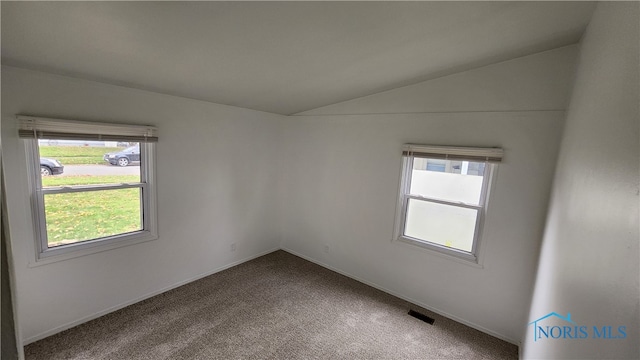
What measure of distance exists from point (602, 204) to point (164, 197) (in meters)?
3.32

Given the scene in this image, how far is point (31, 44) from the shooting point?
5.08 ft

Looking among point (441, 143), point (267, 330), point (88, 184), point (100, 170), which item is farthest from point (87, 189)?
point (441, 143)

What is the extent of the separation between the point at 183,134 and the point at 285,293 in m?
2.17

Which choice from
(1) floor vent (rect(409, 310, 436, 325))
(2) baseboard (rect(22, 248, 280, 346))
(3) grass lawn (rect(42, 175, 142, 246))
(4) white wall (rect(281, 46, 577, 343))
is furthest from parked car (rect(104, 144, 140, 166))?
(1) floor vent (rect(409, 310, 436, 325))

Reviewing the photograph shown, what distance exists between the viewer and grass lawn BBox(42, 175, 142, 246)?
2.18m

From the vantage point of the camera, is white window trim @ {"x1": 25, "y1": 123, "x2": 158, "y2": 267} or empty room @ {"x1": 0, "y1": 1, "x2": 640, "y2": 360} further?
white window trim @ {"x1": 25, "y1": 123, "x2": 158, "y2": 267}

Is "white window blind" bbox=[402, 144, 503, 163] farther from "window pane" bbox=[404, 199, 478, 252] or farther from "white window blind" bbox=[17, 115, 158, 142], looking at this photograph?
"white window blind" bbox=[17, 115, 158, 142]

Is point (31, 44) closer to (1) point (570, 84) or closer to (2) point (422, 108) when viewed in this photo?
(2) point (422, 108)

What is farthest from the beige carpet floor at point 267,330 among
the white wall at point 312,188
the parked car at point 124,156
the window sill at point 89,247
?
the parked car at point 124,156

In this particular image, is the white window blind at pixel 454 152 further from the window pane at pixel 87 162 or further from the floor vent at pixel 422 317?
the window pane at pixel 87 162

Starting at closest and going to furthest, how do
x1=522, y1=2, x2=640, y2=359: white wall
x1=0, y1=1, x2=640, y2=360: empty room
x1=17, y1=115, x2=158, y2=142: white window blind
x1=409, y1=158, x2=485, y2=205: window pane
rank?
x1=522, y1=2, x2=640, y2=359: white wall → x1=0, y1=1, x2=640, y2=360: empty room → x1=17, y1=115, x2=158, y2=142: white window blind → x1=409, y1=158, x2=485, y2=205: window pane

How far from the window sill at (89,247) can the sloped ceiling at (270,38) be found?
1468 millimetres

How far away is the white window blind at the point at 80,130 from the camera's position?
1.92 metres

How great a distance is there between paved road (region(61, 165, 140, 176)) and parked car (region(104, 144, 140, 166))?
0.05 m
